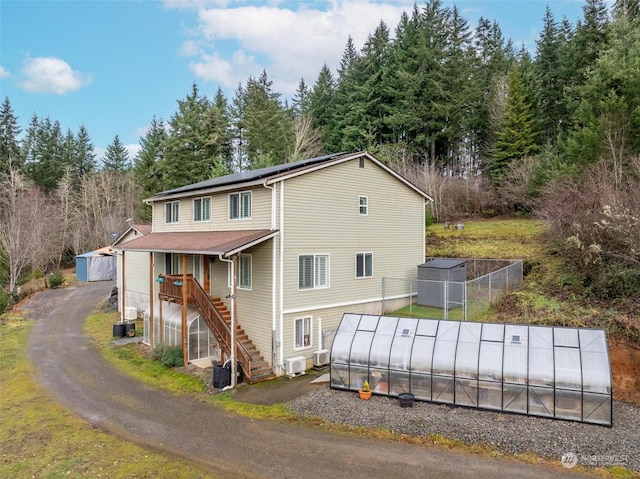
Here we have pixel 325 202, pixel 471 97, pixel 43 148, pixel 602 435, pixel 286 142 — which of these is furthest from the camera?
pixel 43 148

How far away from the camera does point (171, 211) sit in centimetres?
2188

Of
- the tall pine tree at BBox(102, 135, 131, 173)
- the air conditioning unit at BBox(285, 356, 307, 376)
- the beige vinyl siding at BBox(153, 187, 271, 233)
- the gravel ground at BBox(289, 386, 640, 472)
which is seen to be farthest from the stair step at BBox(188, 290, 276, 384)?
the tall pine tree at BBox(102, 135, 131, 173)

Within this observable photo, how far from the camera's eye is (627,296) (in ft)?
47.8

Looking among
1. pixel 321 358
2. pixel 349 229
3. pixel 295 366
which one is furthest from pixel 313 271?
pixel 295 366

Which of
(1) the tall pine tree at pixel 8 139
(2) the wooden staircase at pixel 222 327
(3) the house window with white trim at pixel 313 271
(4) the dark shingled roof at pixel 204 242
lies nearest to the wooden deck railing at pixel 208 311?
(2) the wooden staircase at pixel 222 327

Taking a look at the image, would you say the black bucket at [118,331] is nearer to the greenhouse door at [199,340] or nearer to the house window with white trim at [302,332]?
the greenhouse door at [199,340]

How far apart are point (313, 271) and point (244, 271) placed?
9.49 ft

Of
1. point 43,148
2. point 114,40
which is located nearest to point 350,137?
point 114,40

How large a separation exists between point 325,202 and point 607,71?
20464 millimetres

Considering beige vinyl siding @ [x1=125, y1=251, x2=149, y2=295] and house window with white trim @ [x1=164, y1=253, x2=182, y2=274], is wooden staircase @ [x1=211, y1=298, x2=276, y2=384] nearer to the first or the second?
house window with white trim @ [x1=164, y1=253, x2=182, y2=274]

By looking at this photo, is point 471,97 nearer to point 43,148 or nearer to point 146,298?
point 146,298

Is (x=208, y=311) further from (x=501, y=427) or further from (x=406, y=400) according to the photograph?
(x=501, y=427)

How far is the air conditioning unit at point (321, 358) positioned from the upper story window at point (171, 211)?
448 inches

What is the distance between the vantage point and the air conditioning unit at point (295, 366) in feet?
47.7
